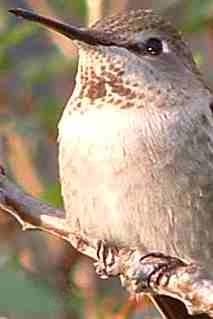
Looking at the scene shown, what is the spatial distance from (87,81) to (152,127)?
203 millimetres

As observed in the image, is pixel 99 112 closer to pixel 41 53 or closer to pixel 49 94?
pixel 49 94

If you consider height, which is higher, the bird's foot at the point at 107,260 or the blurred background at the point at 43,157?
the bird's foot at the point at 107,260

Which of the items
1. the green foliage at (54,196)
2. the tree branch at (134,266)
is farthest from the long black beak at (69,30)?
the green foliage at (54,196)

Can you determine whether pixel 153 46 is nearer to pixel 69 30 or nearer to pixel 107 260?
pixel 69 30

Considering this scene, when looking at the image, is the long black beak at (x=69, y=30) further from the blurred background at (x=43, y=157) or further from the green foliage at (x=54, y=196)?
the green foliage at (x=54, y=196)

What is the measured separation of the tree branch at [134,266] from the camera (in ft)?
9.70

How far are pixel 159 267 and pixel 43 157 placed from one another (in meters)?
2.09

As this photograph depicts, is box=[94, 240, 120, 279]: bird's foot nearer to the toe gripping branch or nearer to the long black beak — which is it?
the toe gripping branch

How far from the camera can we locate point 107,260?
10.9 feet

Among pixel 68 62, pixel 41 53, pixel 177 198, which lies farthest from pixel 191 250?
pixel 41 53

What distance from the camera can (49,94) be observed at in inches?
196

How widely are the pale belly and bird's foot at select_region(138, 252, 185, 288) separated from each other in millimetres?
192

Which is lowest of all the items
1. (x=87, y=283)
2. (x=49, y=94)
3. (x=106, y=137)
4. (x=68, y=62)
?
(x=87, y=283)

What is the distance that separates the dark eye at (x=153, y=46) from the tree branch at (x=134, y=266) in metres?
0.52
